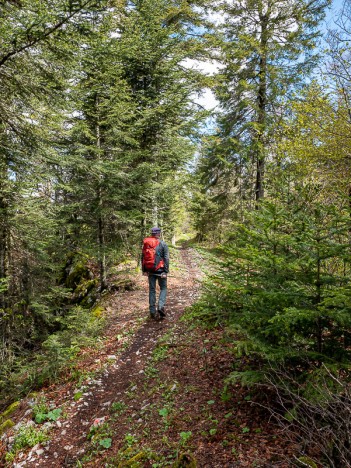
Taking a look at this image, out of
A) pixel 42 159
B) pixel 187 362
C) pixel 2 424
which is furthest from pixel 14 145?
pixel 187 362

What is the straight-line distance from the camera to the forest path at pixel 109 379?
4.79m

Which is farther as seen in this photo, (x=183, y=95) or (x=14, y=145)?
(x=183, y=95)

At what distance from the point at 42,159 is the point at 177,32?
1033cm

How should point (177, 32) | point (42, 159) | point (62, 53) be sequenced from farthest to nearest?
1. point (177, 32)
2. point (42, 159)
3. point (62, 53)

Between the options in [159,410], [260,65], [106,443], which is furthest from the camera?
[260,65]

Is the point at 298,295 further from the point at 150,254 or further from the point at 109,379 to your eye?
the point at 150,254

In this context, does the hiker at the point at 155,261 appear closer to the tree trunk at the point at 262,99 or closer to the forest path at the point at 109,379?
the forest path at the point at 109,379

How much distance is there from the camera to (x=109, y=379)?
6215mm

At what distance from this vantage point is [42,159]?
27.8ft

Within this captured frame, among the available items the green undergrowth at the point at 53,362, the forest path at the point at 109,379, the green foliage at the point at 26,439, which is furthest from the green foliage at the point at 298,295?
the green undergrowth at the point at 53,362

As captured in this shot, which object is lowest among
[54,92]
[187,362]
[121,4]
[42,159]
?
[187,362]

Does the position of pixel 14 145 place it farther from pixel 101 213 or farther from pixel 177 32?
pixel 177 32

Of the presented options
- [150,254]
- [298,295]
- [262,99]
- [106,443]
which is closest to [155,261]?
[150,254]

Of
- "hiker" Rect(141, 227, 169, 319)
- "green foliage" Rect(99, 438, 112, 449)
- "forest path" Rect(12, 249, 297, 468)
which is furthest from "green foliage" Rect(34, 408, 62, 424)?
"hiker" Rect(141, 227, 169, 319)
